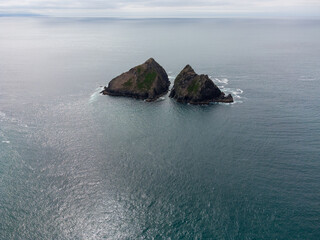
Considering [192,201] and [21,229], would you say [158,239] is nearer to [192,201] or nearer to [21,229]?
[192,201]

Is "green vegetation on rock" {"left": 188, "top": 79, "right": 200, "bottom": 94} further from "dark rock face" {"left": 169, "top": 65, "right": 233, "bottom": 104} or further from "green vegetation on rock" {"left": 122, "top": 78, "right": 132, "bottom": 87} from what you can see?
"green vegetation on rock" {"left": 122, "top": 78, "right": 132, "bottom": 87}

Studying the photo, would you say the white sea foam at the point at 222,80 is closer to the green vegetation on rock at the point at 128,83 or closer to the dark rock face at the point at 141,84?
the dark rock face at the point at 141,84

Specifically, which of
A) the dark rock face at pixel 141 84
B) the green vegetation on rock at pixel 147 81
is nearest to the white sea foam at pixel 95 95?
the dark rock face at pixel 141 84

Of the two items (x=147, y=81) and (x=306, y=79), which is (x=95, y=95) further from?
(x=306, y=79)

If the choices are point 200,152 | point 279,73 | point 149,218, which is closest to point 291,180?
point 200,152

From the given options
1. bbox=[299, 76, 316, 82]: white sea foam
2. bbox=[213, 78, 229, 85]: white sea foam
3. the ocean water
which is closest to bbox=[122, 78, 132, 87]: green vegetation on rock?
the ocean water
